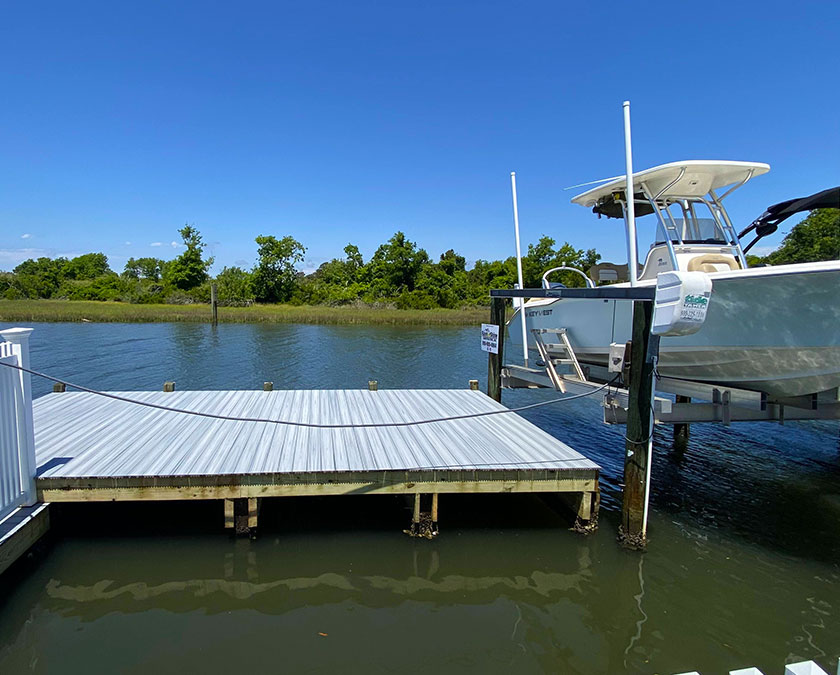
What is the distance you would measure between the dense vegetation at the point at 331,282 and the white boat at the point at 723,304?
4008 cm

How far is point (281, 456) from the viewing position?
228 inches

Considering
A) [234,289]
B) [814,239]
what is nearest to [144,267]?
[234,289]

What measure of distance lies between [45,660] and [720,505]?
24.9 ft

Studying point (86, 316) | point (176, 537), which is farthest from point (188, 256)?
point (176, 537)

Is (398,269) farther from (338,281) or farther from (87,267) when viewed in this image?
(87,267)

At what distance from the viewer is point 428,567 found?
5.34 m

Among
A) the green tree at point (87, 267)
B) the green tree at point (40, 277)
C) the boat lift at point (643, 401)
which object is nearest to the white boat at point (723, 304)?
the boat lift at point (643, 401)

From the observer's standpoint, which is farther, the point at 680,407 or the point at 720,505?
the point at 720,505

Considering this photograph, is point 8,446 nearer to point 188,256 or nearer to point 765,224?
point 765,224

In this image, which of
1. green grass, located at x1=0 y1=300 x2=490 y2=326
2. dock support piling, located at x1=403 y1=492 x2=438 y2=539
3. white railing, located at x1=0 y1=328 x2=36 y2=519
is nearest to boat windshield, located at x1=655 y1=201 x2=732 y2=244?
dock support piling, located at x1=403 y1=492 x2=438 y2=539

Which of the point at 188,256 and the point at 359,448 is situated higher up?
the point at 188,256

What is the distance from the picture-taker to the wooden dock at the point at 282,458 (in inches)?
205

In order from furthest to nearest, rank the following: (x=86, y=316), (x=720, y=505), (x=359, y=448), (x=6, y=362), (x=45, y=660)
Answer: (x=86, y=316) → (x=720, y=505) → (x=359, y=448) → (x=6, y=362) → (x=45, y=660)

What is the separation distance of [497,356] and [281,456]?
15.7 ft
